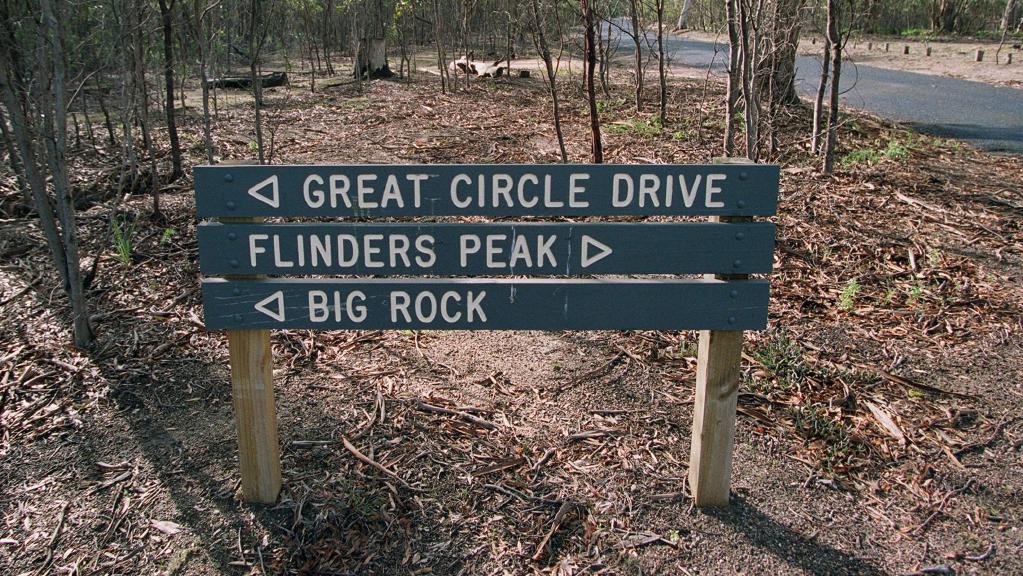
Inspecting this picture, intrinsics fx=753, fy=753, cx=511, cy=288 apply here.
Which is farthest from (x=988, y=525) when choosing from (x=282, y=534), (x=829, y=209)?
(x=829, y=209)

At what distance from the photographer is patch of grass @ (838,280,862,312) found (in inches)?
194

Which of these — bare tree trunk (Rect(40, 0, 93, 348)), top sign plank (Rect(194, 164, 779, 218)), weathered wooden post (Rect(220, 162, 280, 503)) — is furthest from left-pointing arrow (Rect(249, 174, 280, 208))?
bare tree trunk (Rect(40, 0, 93, 348))

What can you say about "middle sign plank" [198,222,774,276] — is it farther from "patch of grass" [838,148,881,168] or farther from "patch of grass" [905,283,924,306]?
"patch of grass" [838,148,881,168]

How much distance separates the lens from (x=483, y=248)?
2846mm

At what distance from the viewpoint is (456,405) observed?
12.7 ft

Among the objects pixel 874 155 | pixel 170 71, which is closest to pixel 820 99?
pixel 874 155

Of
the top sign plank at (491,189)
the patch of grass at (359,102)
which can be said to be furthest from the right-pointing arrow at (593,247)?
the patch of grass at (359,102)

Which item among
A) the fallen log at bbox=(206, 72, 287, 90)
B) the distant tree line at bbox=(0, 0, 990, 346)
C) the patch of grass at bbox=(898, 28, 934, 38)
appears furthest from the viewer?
the patch of grass at bbox=(898, 28, 934, 38)

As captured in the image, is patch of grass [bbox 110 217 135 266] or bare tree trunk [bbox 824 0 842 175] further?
bare tree trunk [bbox 824 0 842 175]

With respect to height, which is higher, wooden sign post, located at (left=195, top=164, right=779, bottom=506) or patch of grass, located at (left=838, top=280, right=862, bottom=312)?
wooden sign post, located at (left=195, top=164, right=779, bottom=506)

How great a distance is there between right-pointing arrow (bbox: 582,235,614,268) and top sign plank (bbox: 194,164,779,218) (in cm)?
11

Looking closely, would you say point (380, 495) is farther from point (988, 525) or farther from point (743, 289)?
point (988, 525)

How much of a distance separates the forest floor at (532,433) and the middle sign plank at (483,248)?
102cm

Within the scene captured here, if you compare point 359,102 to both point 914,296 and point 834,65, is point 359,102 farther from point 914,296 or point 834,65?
point 914,296
